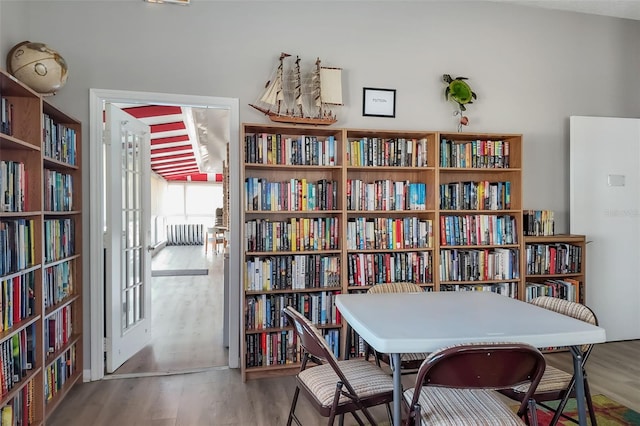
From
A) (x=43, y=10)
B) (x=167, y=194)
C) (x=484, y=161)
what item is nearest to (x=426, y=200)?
(x=484, y=161)

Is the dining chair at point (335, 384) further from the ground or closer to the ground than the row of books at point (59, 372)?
further from the ground

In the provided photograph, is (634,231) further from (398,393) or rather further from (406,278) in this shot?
(398,393)

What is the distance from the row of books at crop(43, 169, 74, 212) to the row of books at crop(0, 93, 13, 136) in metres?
0.41

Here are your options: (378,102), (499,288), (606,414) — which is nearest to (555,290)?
(499,288)

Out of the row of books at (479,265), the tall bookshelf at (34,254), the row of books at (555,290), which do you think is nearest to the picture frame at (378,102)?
the row of books at (479,265)

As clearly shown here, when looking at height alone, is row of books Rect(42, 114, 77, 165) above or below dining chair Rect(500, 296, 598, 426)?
above

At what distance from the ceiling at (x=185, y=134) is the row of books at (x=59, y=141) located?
874 mm

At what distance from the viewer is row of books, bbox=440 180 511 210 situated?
3.56 m

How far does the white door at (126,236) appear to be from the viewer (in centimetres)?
322

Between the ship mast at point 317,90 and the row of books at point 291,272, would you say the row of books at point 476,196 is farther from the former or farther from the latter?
the ship mast at point 317,90

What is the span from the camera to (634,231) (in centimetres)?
407

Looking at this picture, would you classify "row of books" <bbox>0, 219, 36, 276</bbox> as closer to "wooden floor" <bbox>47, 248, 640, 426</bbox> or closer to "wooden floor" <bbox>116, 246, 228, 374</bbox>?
"wooden floor" <bbox>47, 248, 640, 426</bbox>

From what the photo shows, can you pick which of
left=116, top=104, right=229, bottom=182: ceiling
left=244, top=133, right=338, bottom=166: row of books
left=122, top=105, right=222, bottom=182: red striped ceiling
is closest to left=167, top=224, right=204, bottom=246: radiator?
left=122, top=105, right=222, bottom=182: red striped ceiling

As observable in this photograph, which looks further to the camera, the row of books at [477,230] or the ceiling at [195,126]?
the ceiling at [195,126]
